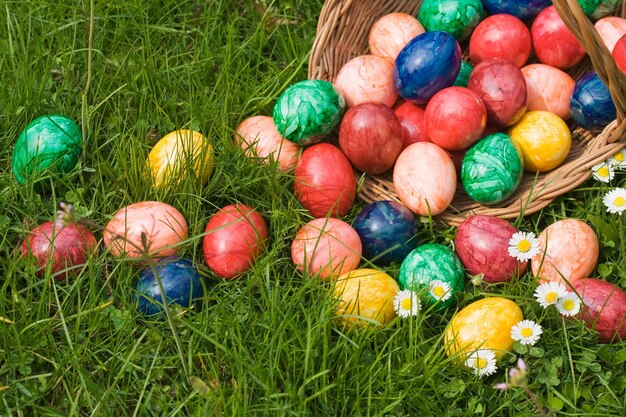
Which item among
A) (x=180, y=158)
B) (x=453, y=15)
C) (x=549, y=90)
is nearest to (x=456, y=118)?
(x=549, y=90)

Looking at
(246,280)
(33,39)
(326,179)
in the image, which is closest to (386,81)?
(326,179)

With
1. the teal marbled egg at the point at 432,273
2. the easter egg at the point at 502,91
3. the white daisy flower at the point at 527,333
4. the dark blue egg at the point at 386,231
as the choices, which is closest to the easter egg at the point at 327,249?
the dark blue egg at the point at 386,231

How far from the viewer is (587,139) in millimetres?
2766

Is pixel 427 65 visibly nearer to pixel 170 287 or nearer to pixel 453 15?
pixel 453 15

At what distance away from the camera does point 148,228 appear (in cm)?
234

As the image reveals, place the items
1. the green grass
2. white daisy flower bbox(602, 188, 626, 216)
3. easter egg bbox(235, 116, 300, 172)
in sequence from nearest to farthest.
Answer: the green grass < white daisy flower bbox(602, 188, 626, 216) < easter egg bbox(235, 116, 300, 172)

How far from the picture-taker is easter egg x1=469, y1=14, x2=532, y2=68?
2.83 metres

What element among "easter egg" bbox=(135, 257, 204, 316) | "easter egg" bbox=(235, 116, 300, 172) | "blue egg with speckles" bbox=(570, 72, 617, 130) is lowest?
"easter egg" bbox=(135, 257, 204, 316)

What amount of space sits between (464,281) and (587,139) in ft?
2.54

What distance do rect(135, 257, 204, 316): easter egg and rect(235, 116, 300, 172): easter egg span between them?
0.55 meters

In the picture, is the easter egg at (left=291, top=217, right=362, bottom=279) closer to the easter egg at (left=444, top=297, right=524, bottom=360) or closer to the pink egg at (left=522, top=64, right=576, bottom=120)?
the easter egg at (left=444, top=297, right=524, bottom=360)

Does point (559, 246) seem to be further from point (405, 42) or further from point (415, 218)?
point (405, 42)

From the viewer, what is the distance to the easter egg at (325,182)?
8.45 ft

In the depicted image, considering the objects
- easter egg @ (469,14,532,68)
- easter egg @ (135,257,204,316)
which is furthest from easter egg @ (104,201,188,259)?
easter egg @ (469,14,532,68)
